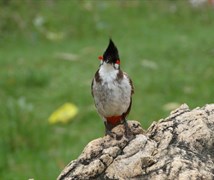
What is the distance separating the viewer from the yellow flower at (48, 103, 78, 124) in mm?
7843

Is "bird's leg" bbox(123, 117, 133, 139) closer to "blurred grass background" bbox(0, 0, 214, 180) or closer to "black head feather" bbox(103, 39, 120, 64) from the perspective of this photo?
"black head feather" bbox(103, 39, 120, 64)

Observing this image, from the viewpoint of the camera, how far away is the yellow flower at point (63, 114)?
784 cm

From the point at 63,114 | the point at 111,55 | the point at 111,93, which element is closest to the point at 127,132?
the point at 111,93

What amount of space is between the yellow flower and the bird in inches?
154

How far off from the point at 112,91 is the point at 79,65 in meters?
6.01

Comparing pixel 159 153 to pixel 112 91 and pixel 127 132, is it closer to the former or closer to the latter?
pixel 127 132

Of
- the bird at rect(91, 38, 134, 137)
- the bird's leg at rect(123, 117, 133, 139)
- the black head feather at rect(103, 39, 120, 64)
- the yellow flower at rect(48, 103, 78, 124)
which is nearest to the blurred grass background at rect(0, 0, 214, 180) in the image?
the yellow flower at rect(48, 103, 78, 124)

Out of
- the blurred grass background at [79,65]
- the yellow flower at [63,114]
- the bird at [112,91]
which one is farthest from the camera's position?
the yellow flower at [63,114]

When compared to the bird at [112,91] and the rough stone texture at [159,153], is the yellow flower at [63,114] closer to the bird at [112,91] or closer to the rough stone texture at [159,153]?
the bird at [112,91]

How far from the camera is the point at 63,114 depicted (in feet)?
26.0

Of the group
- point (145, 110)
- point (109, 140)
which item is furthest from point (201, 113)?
point (145, 110)

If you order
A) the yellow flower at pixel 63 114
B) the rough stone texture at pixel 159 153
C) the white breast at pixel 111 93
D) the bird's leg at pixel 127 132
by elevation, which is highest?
the yellow flower at pixel 63 114

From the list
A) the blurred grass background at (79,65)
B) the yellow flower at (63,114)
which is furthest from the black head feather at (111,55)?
the yellow flower at (63,114)

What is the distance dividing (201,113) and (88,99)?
4835 millimetres
